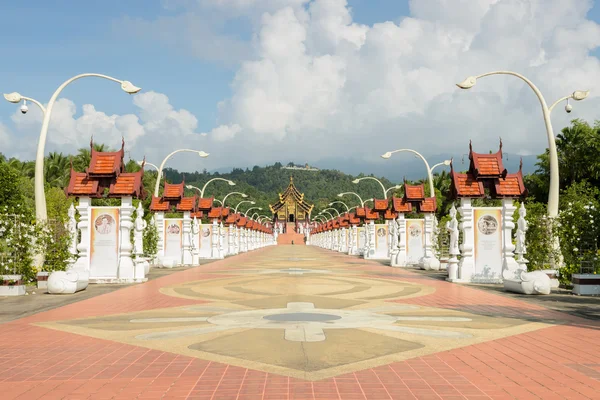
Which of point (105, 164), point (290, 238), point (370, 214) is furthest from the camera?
point (290, 238)

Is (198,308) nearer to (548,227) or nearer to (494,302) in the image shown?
(494,302)

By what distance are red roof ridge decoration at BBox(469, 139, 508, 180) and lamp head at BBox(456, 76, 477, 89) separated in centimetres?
212

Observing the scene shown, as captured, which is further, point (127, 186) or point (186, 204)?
point (186, 204)

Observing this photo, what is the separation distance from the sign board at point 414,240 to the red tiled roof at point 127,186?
1748 centimetres

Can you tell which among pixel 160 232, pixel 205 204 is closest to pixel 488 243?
pixel 160 232

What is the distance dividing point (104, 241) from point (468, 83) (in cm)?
1470

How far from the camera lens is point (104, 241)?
70.7 ft

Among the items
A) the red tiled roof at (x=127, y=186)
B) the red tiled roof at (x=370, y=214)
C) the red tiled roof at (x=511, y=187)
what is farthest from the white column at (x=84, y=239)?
the red tiled roof at (x=370, y=214)

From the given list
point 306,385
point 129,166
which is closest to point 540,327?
point 306,385

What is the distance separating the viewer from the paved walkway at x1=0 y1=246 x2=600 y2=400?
247 inches

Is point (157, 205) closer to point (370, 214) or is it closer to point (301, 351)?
point (370, 214)

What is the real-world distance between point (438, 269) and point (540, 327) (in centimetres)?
2062

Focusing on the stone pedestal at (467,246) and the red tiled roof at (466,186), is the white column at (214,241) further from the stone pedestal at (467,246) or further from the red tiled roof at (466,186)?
the stone pedestal at (467,246)

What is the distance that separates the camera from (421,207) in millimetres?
32094
